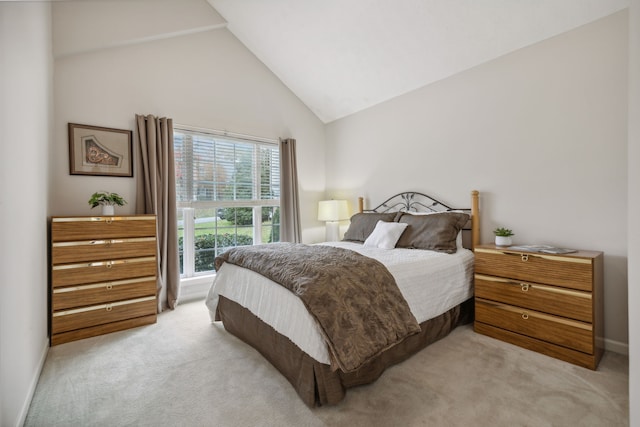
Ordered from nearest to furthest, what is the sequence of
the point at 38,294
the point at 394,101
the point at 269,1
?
the point at 38,294 → the point at 269,1 → the point at 394,101

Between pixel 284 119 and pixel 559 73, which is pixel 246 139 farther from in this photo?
pixel 559 73

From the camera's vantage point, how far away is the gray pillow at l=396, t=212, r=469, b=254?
2754mm

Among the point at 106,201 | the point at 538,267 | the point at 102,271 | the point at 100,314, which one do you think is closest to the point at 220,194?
the point at 106,201

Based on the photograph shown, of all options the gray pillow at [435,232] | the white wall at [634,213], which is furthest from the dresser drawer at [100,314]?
the white wall at [634,213]

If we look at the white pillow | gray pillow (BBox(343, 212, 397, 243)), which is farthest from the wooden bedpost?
gray pillow (BBox(343, 212, 397, 243))

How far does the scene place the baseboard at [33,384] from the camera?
1.54 m

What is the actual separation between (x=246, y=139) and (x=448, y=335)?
3274mm

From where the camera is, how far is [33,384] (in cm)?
179

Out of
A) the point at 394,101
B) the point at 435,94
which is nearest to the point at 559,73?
the point at 435,94

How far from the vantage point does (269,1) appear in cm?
320

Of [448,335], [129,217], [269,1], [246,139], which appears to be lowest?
[448,335]

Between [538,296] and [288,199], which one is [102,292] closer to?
[288,199]

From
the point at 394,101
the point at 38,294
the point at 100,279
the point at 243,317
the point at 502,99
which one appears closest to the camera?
the point at 38,294

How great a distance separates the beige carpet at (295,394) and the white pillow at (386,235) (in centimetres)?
101
